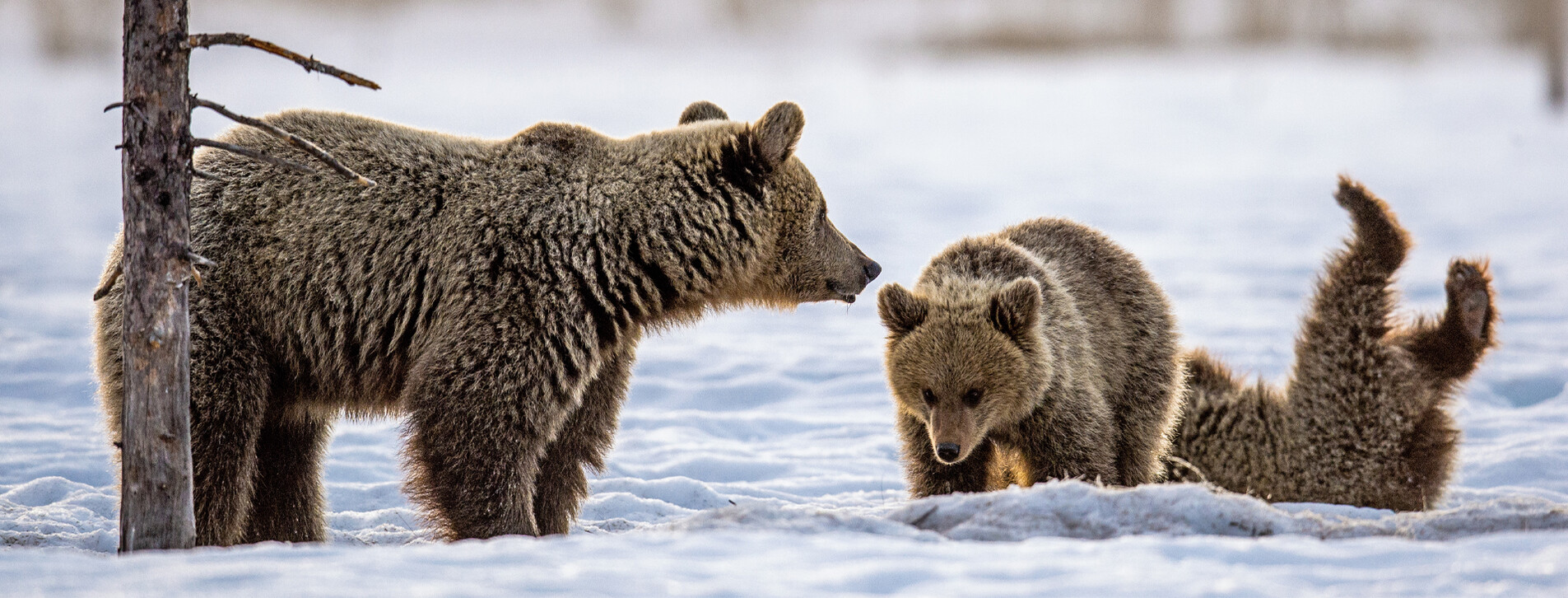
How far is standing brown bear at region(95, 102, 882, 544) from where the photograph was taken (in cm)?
503

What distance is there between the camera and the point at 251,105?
71.1 ft

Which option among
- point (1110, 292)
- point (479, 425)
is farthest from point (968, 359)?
point (479, 425)

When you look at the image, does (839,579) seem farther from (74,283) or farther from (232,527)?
(74,283)

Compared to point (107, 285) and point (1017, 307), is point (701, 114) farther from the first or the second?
point (107, 285)

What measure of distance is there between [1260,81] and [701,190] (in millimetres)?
26231

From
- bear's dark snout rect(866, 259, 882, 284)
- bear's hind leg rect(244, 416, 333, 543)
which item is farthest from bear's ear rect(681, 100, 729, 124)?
bear's hind leg rect(244, 416, 333, 543)

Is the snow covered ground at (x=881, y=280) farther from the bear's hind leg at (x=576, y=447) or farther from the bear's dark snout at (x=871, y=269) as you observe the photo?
the bear's dark snout at (x=871, y=269)

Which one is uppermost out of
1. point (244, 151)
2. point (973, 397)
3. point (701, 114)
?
point (701, 114)

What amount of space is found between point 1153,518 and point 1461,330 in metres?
2.76

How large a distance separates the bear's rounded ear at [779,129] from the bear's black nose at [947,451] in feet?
4.30

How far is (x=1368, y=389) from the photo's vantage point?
655cm

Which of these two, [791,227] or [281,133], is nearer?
[281,133]

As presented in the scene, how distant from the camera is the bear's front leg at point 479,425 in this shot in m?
5.01

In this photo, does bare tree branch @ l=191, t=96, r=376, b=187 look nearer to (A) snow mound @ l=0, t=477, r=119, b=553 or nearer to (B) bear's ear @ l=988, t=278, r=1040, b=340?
(A) snow mound @ l=0, t=477, r=119, b=553
